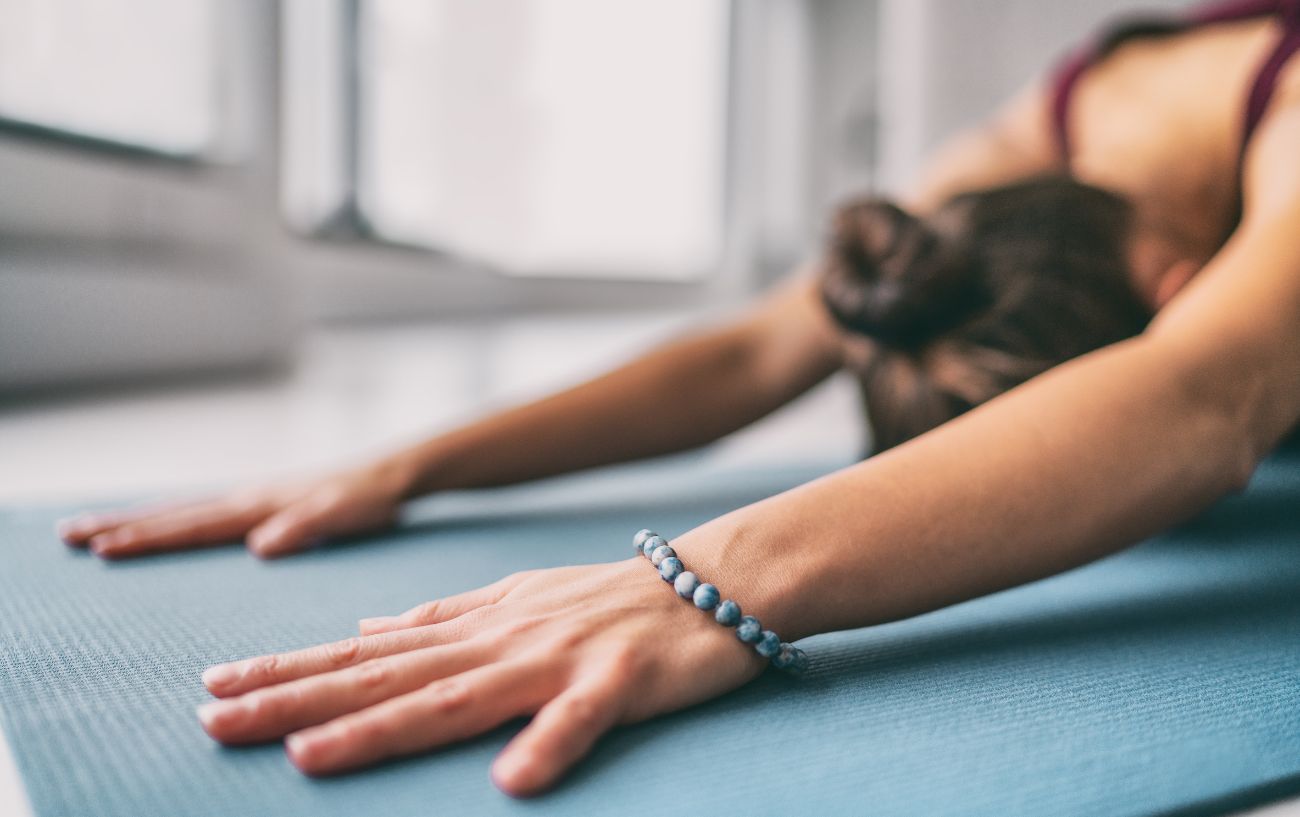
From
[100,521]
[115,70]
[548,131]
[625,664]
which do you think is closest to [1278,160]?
[625,664]

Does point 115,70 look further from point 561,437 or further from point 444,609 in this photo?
point 444,609

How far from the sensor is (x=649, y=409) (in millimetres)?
1120

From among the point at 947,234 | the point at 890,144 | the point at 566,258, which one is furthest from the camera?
the point at 566,258

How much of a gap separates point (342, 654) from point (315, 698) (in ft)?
0.13

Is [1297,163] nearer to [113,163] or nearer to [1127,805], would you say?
[1127,805]

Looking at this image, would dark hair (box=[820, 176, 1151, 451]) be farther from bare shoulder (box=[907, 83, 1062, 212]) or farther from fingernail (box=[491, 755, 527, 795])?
fingernail (box=[491, 755, 527, 795])

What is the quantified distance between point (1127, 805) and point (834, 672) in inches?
7.2

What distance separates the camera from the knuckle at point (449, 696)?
48 centimetres

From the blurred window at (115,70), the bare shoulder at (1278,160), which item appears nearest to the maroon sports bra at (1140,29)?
the bare shoulder at (1278,160)

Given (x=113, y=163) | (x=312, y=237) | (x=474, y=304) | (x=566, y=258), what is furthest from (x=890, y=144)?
(x=566, y=258)

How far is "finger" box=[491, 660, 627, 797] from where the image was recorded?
0.45 m

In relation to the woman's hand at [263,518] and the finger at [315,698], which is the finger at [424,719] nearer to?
the finger at [315,698]

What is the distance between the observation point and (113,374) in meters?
2.29

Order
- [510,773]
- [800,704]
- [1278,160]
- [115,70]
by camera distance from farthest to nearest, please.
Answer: [115,70] < [1278,160] < [800,704] < [510,773]
